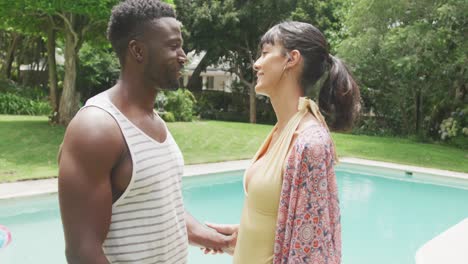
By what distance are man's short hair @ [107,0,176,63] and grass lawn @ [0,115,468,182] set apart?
6.38 metres

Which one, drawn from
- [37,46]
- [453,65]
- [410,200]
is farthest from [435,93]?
[37,46]

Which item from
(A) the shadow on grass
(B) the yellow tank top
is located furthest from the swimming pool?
(B) the yellow tank top

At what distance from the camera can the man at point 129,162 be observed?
112 centimetres

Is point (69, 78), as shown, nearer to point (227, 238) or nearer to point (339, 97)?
point (227, 238)

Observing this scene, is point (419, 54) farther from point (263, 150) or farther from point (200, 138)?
point (263, 150)

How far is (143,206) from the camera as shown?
1267 mm

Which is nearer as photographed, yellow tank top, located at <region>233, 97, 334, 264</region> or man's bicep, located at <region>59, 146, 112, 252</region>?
man's bicep, located at <region>59, 146, 112, 252</region>

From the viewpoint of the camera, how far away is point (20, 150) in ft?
29.2

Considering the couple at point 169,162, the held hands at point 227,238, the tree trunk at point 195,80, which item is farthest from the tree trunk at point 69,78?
the tree trunk at point 195,80

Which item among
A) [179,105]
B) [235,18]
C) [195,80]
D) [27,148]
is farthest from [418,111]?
[27,148]

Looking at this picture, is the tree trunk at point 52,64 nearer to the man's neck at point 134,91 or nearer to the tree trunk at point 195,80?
the tree trunk at point 195,80

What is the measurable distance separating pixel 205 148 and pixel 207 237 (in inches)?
357

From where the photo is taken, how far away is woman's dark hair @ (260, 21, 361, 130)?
5.48ft

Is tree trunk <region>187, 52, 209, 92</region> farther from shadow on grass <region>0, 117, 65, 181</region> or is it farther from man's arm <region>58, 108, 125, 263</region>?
man's arm <region>58, 108, 125, 263</region>
